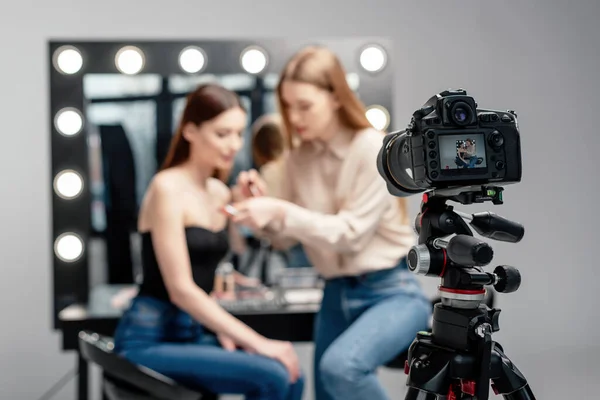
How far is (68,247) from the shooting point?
2434mm

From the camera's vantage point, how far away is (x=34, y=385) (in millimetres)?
2730

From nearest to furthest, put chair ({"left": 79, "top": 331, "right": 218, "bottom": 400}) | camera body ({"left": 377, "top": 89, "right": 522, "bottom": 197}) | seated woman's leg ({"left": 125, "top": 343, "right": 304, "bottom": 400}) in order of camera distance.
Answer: camera body ({"left": 377, "top": 89, "right": 522, "bottom": 197})
chair ({"left": 79, "top": 331, "right": 218, "bottom": 400})
seated woman's leg ({"left": 125, "top": 343, "right": 304, "bottom": 400})

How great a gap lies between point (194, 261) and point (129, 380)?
1.40ft

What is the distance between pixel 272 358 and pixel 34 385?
99 cm

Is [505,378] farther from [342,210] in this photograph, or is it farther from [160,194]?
[160,194]

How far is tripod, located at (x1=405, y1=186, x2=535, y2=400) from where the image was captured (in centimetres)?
117

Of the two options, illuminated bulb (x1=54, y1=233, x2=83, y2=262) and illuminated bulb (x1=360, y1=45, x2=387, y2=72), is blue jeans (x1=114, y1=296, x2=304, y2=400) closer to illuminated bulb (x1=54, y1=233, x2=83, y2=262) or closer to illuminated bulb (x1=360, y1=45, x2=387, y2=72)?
illuminated bulb (x1=54, y1=233, x2=83, y2=262)

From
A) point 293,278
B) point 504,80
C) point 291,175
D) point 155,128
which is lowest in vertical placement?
point 293,278

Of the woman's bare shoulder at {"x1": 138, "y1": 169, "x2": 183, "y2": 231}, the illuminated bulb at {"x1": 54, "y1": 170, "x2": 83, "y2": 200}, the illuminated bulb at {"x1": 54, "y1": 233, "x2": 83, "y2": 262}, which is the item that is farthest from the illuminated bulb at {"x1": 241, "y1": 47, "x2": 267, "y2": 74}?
the illuminated bulb at {"x1": 54, "y1": 233, "x2": 83, "y2": 262}

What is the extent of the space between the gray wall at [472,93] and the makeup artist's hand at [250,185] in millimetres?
604

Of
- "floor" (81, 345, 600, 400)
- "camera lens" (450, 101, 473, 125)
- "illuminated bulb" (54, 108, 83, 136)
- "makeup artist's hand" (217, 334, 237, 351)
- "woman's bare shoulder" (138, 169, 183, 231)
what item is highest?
"illuminated bulb" (54, 108, 83, 136)

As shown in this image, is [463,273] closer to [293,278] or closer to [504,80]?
[293,278]

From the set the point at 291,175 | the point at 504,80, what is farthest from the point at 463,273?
the point at 504,80

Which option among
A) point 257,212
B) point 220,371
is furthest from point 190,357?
point 257,212
